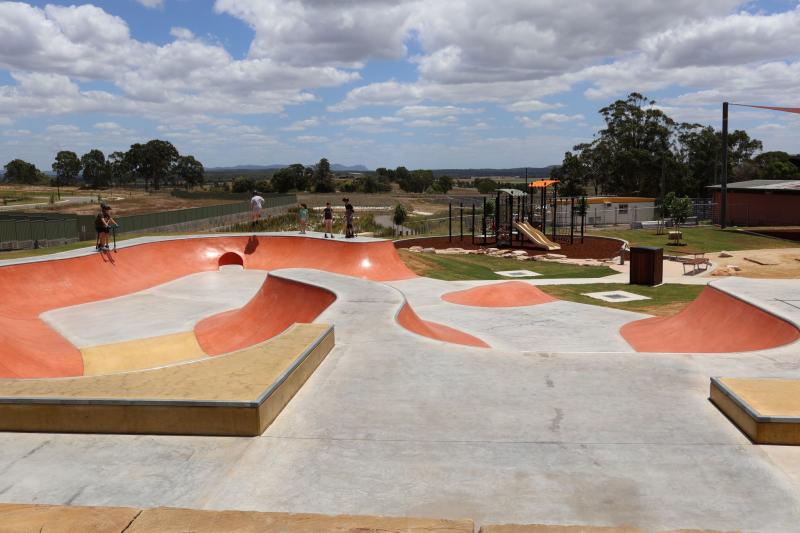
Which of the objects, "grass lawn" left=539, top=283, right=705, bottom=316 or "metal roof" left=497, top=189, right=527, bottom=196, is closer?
"grass lawn" left=539, top=283, right=705, bottom=316

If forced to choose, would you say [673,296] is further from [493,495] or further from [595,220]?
[595,220]

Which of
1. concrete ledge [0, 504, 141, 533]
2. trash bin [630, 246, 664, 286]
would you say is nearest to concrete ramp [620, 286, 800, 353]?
trash bin [630, 246, 664, 286]

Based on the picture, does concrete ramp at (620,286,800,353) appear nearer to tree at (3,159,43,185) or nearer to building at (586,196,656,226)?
building at (586,196,656,226)

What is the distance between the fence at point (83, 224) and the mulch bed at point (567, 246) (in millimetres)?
14750

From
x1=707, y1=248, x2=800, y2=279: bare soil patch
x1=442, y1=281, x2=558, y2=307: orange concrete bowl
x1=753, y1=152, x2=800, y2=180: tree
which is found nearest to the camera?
x1=442, y1=281, x2=558, y2=307: orange concrete bowl

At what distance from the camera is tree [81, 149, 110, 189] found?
154375 mm

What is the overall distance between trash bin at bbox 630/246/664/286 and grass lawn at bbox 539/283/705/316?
41 cm

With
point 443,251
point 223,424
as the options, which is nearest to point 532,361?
point 223,424

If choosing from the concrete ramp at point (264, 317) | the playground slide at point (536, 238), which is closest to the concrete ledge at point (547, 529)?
the concrete ramp at point (264, 317)

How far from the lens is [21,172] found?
506 feet

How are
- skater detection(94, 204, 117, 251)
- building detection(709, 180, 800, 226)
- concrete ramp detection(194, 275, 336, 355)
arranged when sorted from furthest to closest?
building detection(709, 180, 800, 226) → skater detection(94, 204, 117, 251) → concrete ramp detection(194, 275, 336, 355)

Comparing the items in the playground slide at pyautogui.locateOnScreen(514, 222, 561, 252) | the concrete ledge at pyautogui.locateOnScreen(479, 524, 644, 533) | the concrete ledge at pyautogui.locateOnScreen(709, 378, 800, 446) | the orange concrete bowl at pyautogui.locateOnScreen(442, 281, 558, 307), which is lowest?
the orange concrete bowl at pyautogui.locateOnScreen(442, 281, 558, 307)

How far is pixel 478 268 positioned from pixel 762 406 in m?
19.4

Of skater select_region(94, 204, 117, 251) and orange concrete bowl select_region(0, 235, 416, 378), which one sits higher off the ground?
skater select_region(94, 204, 117, 251)
